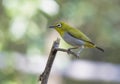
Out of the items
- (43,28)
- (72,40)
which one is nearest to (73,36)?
(72,40)

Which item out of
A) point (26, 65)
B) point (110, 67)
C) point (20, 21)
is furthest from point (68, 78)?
point (20, 21)

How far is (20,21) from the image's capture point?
3.88 metres

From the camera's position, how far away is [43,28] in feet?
14.8

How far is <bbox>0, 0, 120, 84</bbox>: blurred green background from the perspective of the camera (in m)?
3.76

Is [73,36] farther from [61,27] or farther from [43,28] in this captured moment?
[43,28]

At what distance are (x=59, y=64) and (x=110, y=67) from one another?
1.05m

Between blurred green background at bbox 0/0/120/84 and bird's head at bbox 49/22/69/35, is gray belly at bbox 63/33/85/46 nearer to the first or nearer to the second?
bird's head at bbox 49/22/69/35

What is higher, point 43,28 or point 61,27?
point 43,28

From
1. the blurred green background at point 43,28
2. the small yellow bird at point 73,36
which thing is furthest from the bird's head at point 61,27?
the blurred green background at point 43,28

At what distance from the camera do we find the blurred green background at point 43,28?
3.76m

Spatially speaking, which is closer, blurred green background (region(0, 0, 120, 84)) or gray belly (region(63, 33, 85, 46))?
gray belly (region(63, 33, 85, 46))

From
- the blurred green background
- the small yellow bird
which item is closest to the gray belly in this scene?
the small yellow bird

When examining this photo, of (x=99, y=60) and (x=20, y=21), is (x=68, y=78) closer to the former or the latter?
(x=99, y=60)

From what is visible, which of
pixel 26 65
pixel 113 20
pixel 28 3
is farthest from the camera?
pixel 113 20
